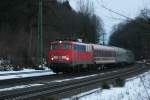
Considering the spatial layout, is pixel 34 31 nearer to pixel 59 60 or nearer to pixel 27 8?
pixel 27 8

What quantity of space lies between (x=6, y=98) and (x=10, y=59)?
121 ft

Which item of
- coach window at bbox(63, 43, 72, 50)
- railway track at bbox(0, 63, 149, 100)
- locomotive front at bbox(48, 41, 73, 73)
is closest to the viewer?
railway track at bbox(0, 63, 149, 100)

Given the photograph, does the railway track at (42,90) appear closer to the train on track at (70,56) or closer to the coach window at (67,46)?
the train on track at (70,56)

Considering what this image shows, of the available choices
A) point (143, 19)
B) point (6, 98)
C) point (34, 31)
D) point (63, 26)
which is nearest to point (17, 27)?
point (34, 31)

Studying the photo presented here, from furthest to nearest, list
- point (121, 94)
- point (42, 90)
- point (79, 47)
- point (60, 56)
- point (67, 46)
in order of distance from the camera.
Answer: point (79, 47) < point (67, 46) < point (60, 56) < point (42, 90) < point (121, 94)

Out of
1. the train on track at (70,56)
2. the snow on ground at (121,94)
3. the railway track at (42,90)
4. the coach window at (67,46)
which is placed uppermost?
the coach window at (67,46)

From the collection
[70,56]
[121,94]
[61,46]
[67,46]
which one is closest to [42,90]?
[121,94]

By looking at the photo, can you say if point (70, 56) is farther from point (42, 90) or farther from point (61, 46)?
point (42, 90)

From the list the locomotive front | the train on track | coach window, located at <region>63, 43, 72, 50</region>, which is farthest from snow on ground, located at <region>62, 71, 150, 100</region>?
coach window, located at <region>63, 43, 72, 50</region>

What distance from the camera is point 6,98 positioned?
1805 cm

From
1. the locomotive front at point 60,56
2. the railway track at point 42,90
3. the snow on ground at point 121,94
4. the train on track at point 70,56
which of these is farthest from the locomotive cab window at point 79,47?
the snow on ground at point 121,94

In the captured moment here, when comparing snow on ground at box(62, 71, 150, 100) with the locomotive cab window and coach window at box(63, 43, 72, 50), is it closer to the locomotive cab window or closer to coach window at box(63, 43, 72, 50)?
coach window at box(63, 43, 72, 50)

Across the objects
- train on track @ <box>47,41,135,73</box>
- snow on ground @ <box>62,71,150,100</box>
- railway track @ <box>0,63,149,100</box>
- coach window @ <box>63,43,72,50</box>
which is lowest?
snow on ground @ <box>62,71,150,100</box>

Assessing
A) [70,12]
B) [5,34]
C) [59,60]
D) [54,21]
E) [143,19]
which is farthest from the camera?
[70,12]
